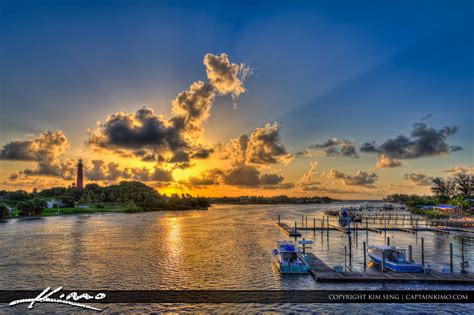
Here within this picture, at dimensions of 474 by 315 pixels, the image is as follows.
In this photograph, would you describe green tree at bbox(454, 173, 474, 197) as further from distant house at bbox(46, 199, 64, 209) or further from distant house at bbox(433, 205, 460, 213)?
distant house at bbox(46, 199, 64, 209)

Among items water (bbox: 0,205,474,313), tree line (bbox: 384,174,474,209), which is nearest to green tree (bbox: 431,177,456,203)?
tree line (bbox: 384,174,474,209)

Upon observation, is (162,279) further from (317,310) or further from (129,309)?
(317,310)

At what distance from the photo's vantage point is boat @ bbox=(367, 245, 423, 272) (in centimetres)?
3424

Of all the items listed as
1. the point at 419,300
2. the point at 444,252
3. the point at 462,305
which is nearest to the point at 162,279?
the point at 419,300

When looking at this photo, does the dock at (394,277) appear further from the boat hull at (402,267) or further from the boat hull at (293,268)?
the boat hull at (293,268)

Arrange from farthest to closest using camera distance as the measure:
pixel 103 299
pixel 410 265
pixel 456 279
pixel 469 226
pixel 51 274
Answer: pixel 469 226
pixel 51 274
pixel 410 265
pixel 456 279
pixel 103 299

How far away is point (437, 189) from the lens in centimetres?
18212

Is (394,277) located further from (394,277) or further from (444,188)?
(444,188)

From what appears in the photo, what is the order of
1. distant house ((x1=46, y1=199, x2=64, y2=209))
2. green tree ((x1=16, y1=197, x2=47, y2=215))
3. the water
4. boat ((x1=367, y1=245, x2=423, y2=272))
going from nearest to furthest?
the water → boat ((x1=367, y1=245, x2=423, y2=272)) → green tree ((x1=16, y1=197, x2=47, y2=215)) → distant house ((x1=46, y1=199, x2=64, y2=209))

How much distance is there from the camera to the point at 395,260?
36656 millimetres

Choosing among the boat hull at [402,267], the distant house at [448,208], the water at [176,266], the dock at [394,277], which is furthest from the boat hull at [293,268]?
the distant house at [448,208]

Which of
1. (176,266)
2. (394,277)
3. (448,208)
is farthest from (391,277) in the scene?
(448,208)

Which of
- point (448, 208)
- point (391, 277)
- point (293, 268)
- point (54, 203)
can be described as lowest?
point (54, 203)

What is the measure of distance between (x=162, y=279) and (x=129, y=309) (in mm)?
9489
